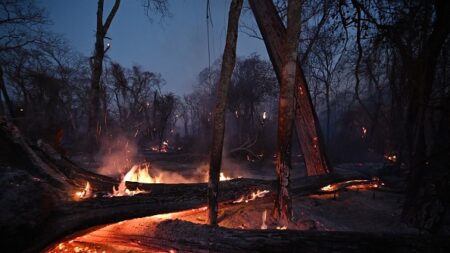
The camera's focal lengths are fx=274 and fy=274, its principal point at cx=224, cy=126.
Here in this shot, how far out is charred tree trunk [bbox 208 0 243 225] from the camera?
4566 mm

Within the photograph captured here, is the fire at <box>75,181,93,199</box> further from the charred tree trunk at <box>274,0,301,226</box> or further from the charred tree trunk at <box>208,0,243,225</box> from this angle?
the charred tree trunk at <box>274,0,301,226</box>

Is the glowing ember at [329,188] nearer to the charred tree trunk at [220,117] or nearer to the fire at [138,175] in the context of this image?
the charred tree trunk at [220,117]

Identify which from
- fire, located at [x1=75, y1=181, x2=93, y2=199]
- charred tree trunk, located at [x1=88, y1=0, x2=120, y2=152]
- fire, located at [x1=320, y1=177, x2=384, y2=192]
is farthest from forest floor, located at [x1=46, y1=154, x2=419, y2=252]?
charred tree trunk, located at [x1=88, y1=0, x2=120, y2=152]

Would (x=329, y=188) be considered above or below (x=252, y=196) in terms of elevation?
below

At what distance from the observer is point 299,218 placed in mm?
5625

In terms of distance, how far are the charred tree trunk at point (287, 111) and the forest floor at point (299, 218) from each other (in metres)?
0.47

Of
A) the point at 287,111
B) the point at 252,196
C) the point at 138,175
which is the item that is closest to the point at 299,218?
the point at 252,196

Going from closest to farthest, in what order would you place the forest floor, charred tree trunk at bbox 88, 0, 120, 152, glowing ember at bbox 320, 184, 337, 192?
1. the forest floor
2. glowing ember at bbox 320, 184, 337, 192
3. charred tree trunk at bbox 88, 0, 120, 152

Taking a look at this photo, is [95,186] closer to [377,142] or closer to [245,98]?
[377,142]

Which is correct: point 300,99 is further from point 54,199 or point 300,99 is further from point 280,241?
point 54,199

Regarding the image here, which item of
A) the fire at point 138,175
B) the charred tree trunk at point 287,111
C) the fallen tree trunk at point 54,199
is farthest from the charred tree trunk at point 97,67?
the charred tree trunk at point 287,111

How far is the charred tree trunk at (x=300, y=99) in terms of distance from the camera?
25.7 feet

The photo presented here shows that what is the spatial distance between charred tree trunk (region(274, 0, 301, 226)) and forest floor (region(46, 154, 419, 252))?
470mm

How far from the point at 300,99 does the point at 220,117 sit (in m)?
4.52
